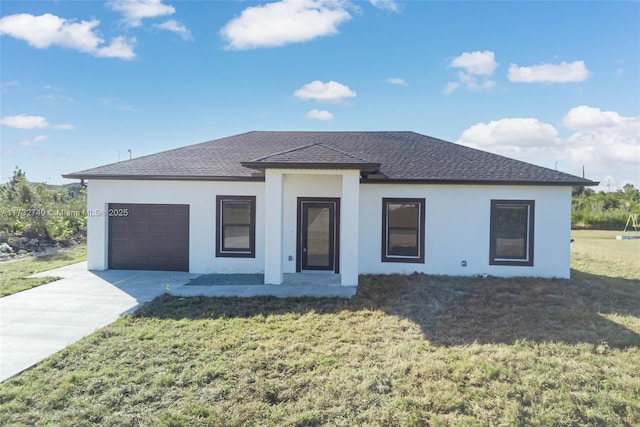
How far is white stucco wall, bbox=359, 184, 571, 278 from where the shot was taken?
35.8 feet

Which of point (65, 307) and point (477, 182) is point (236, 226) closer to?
point (65, 307)

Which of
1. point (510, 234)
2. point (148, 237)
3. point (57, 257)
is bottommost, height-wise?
point (57, 257)

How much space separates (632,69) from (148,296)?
16989mm

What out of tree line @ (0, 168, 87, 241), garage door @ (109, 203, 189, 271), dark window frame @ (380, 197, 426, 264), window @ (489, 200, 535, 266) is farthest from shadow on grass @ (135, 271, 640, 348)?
tree line @ (0, 168, 87, 241)

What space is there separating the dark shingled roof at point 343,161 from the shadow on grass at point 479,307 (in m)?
2.98

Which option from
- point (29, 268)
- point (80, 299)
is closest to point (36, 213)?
point (29, 268)

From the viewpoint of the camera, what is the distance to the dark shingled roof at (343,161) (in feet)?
32.7

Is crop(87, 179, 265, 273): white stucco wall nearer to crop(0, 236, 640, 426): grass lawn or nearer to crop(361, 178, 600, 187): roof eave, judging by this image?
crop(0, 236, 640, 426): grass lawn

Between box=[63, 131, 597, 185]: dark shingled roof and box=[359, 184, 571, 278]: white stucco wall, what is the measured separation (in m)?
0.38

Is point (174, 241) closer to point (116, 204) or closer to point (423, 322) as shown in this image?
point (116, 204)

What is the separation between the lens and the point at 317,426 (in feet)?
13.0

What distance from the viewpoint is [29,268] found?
1216 cm

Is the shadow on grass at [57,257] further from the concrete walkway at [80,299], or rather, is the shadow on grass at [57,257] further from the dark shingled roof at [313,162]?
the dark shingled roof at [313,162]

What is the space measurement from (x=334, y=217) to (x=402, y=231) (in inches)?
82.8
